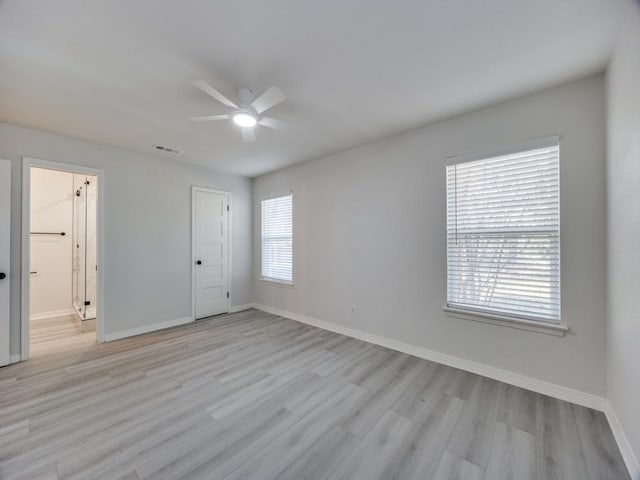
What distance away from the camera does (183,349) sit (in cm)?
333

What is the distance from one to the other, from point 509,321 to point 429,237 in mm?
1084

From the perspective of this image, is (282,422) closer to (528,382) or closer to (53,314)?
(528,382)

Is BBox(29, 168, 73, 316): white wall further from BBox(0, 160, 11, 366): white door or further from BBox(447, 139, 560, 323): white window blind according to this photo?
BBox(447, 139, 560, 323): white window blind

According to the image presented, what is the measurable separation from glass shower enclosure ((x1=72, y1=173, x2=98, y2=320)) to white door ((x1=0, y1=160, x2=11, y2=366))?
1610 mm

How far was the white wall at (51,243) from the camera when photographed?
181 inches

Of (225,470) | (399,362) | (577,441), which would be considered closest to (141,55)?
(225,470)

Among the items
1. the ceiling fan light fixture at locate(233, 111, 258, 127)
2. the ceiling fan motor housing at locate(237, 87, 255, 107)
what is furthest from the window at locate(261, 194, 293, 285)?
the ceiling fan motor housing at locate(237, 87, 255, 107)

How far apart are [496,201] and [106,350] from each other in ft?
15.4

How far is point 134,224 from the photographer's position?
386cm

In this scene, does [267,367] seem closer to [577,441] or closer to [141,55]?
[577,441]

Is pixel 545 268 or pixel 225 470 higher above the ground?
pixel 545 268

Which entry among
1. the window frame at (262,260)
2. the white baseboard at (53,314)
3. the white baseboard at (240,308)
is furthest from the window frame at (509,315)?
the white baseboard at (53,314)

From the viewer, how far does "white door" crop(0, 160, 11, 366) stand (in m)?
2.88

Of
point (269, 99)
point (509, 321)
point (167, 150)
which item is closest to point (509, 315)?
point (509, 321)
